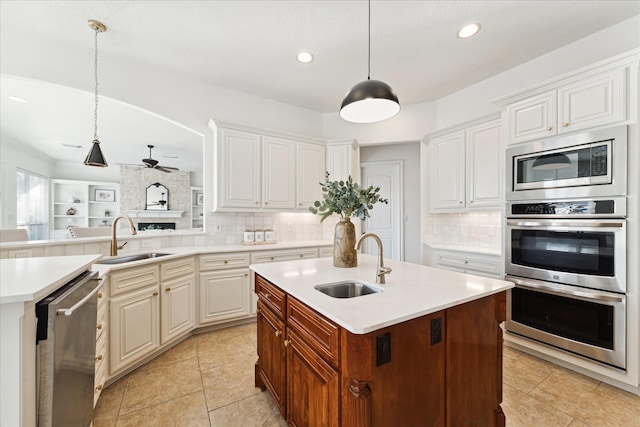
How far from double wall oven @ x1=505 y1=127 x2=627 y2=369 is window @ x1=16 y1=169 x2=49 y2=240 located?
27.5ft

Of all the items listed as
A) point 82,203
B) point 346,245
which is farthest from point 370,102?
point 82,203

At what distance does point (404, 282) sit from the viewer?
153cm

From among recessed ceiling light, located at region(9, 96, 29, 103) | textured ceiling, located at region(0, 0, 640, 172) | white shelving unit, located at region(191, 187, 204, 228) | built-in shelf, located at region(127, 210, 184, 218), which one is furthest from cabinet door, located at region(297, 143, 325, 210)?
built-in shelf, located at region(127, 210, 184, 218)

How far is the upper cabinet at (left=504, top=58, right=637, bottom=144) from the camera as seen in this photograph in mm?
1934

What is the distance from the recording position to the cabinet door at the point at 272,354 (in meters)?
1.54

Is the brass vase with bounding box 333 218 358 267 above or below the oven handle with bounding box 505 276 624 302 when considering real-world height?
above

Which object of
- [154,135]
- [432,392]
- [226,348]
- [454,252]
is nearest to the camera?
[432,392]

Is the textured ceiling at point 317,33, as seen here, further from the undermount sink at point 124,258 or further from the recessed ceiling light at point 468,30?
the undermount sink at point 124,258

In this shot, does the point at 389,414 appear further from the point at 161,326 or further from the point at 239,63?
the point at 239,63

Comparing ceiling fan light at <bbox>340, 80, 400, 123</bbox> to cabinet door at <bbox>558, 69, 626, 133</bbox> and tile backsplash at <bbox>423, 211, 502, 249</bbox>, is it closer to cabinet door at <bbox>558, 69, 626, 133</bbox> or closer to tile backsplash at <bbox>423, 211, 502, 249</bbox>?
cabinet door at <bbox>558, 69, 626, 133</bbox>

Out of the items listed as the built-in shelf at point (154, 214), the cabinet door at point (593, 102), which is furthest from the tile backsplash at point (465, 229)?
the built-in shelf at point (154, 214)

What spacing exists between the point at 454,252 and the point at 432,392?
2.30 meters

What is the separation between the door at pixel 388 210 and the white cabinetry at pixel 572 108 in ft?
6.79

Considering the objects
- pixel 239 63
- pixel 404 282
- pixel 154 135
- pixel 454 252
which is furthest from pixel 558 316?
pixel 154 135
